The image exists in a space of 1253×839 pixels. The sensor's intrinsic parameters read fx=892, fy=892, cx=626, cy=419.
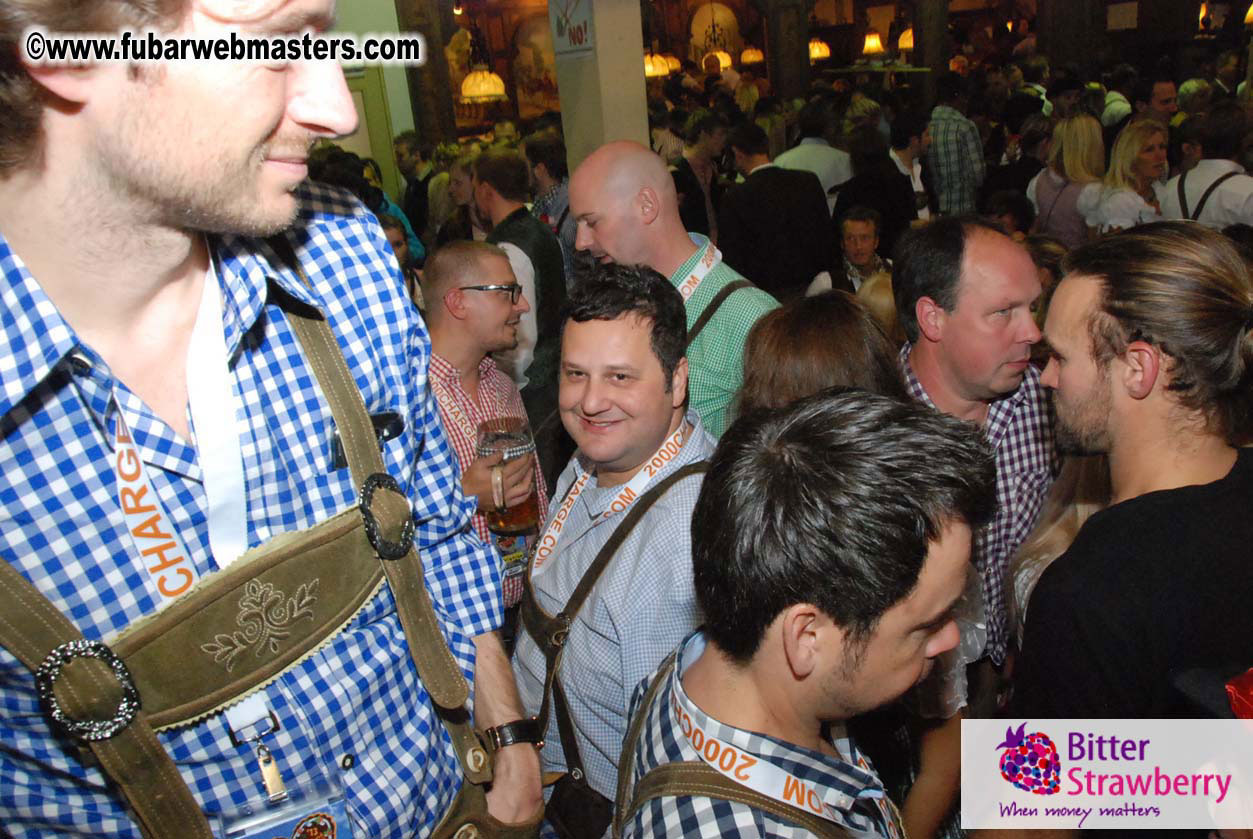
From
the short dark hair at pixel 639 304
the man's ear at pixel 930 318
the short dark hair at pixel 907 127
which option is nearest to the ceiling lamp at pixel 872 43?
the short dark hair at pixel 907 127

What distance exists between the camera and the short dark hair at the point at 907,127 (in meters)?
7.85

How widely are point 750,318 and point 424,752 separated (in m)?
2.33

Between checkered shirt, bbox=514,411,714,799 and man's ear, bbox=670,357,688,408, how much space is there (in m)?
0.18

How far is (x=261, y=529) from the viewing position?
1.22 m

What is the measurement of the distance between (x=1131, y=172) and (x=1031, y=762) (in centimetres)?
530

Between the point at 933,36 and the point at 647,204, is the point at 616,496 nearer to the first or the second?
the point at 647,204

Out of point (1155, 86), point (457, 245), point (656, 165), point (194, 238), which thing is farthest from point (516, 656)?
point (1155, 86)

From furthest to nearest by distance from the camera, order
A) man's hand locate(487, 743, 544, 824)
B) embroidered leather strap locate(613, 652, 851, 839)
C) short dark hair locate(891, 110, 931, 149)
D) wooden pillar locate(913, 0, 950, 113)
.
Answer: wooden pillar locate(913, 0, 950, 113)
short dark hair locate(891, 110, 931, 149)
man's hand locate(487, 743, 544, 824)
embroidered leather strap locate(613, 652, 851, 839)

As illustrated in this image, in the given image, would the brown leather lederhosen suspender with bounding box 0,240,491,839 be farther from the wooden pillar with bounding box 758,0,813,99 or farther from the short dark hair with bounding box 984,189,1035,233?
the wooden pillar with bounding box 758,0,813,99

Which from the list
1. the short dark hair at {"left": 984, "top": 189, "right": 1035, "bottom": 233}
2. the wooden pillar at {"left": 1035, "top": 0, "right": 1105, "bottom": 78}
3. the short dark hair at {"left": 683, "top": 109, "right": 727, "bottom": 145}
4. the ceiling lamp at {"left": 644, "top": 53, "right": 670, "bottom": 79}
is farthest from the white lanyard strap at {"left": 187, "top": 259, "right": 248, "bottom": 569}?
the ceiling lamp at {"left": 644, "top": 53, "right": 670, "bottom": 79}

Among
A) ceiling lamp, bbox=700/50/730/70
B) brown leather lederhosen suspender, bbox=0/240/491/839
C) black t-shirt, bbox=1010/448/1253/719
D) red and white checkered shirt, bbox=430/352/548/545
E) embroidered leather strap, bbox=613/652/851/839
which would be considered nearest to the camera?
brown leather lederhosen suspender, bbox=0/240/491/839

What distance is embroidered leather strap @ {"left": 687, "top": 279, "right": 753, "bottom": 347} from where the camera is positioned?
341 centimetres

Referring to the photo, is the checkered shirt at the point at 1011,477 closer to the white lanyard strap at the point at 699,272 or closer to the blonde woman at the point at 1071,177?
the white lanyard strap at the point at 699,272

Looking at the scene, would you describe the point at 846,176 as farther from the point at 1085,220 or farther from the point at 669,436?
the point at 669,436
